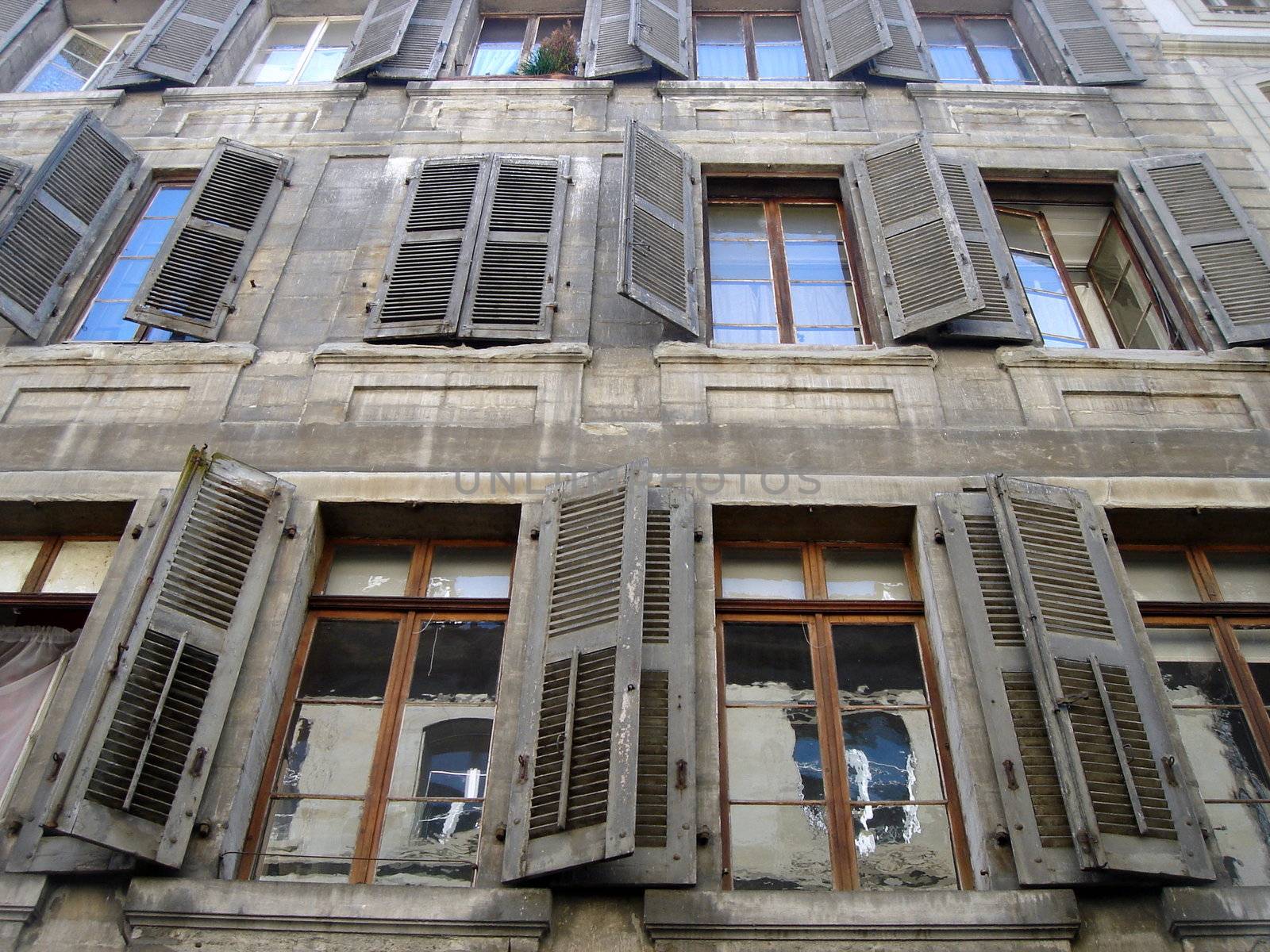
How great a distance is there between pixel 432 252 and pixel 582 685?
159 inches

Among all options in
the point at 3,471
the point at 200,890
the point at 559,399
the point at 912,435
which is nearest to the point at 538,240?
the point at 559,399

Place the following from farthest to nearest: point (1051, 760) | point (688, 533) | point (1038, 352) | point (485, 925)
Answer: point (1038, 352) < point (688, 533) < point (1051, 760) < point (485, 925)

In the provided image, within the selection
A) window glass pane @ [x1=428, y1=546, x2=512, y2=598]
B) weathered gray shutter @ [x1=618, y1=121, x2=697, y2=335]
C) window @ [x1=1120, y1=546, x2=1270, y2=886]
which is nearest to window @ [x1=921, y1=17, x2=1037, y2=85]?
weathered gray shutter @ [x1=618, y1=121, x2=697, y2=335]

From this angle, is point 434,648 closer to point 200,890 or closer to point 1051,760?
point 200,890

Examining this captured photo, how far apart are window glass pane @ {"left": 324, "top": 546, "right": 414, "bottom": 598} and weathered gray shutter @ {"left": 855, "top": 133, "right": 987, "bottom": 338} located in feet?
11.7

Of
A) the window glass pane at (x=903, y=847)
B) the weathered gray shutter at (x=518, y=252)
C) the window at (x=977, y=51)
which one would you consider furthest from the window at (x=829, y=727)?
the window at (x=977, y=51)

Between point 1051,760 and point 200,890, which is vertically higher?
point 1051,760

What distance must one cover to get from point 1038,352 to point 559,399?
3165mm

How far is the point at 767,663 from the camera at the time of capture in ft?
21.5

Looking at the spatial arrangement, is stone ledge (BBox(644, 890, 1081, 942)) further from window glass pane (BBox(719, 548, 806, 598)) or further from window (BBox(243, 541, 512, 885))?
window glass pane (BBox(719, 548, 806, 598))

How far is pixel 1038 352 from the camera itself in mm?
7992

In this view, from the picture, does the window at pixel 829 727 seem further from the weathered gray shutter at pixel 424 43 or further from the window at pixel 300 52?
the window at pixel 300 52

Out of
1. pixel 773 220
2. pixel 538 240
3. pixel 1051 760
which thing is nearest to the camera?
pixel 1051 760

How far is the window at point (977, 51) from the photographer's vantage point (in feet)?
36.5
